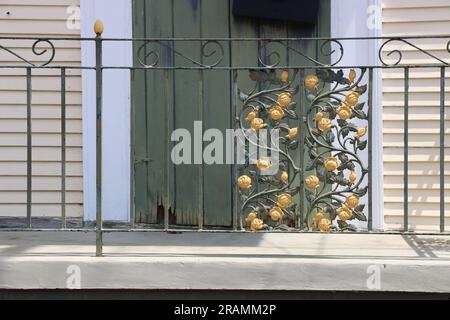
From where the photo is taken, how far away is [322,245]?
14.0 ft

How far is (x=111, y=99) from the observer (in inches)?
199

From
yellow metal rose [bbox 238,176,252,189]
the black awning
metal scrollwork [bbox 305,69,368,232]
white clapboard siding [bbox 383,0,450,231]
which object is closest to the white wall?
white clapboard siding [bbox 383,0,450,231]

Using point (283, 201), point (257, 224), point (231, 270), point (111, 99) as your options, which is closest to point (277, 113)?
point (283, 201)

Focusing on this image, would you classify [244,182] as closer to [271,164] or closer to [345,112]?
[271,164]

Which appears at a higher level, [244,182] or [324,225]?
[244,182]

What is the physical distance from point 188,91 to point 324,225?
161 centimetres

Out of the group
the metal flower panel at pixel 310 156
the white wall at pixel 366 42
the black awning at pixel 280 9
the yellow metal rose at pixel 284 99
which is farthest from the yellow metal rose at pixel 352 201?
the black awning at pixel 280 9

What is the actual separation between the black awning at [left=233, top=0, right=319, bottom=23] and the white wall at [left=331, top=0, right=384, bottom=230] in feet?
0.63

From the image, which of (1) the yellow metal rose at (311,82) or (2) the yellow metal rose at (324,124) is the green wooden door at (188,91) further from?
(2) the yellow metal rose at (324,124)

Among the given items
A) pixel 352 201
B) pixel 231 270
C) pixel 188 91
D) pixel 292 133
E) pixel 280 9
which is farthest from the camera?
pixel 188 91

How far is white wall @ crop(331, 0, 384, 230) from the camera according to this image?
4.95 m

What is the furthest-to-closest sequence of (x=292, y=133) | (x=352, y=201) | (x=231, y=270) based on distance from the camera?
(x=292, y=133), (x=352, y=201), (x=231, y=270)

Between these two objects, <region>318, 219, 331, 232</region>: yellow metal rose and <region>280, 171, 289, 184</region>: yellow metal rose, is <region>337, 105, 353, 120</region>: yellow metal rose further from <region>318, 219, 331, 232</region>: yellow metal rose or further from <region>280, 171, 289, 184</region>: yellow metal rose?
<region>318, 219, 331, 232</region>: yellow metal rose

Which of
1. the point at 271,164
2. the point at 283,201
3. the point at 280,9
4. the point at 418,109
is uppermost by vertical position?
the point at 280,9
